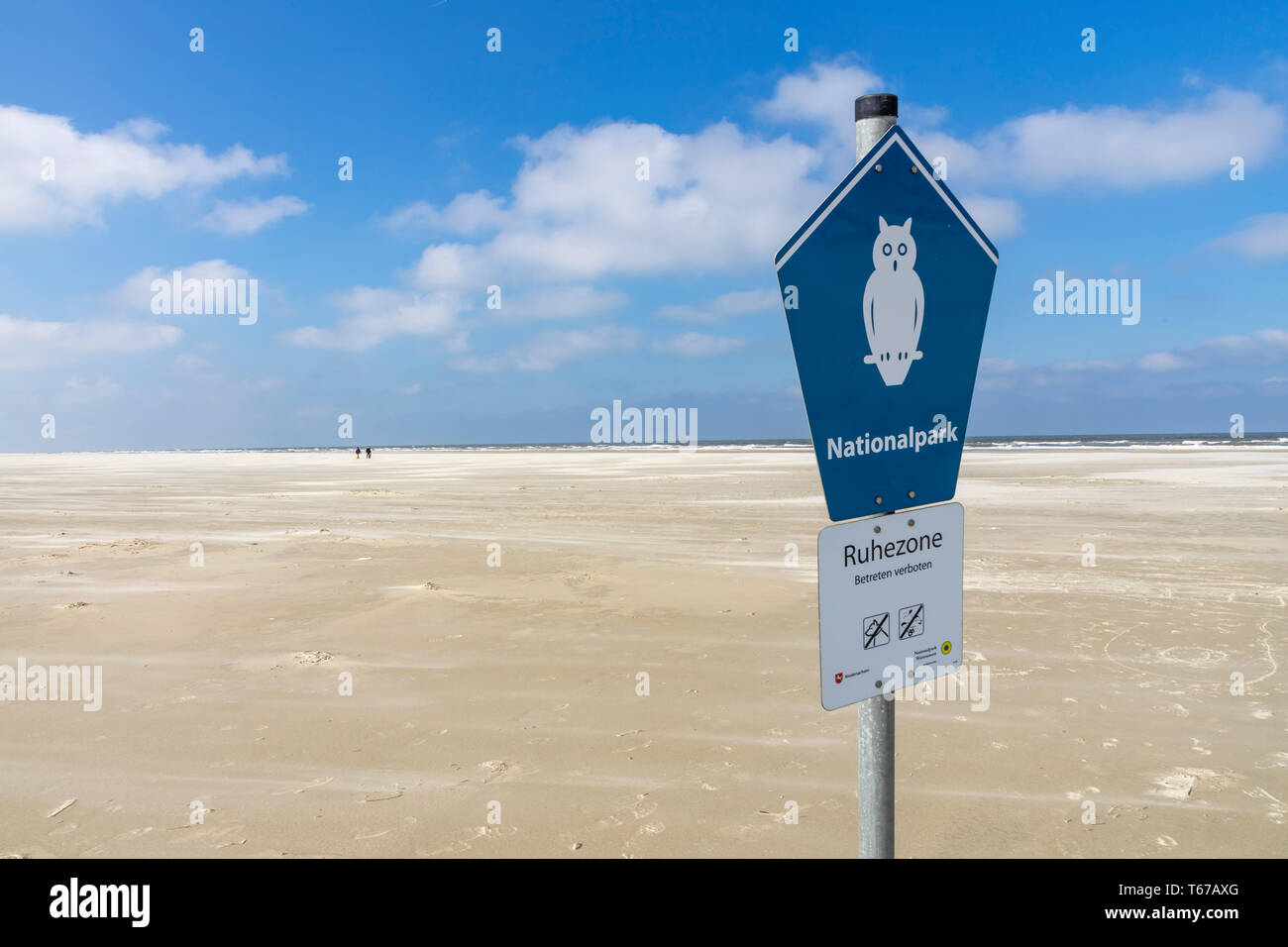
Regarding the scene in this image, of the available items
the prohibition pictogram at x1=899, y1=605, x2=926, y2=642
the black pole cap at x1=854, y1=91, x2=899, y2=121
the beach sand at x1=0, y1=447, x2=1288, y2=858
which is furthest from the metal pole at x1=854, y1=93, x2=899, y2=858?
the beach sand at x1=0, y1=447, x2=1288, y2=858

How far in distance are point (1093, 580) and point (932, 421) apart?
10107mm

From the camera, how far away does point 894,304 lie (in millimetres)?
1860

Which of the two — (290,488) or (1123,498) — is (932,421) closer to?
(1123,498)

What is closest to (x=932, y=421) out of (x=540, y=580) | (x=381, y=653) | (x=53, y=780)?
(x=53, y=780)

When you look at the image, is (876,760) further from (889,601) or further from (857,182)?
(857,182)

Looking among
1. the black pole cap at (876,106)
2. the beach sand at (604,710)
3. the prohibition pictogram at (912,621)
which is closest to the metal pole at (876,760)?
the black pole cap at (876,106)

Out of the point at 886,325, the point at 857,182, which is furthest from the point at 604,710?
the point at 857,182

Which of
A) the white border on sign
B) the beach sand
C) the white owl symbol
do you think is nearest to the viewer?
the white border on sign

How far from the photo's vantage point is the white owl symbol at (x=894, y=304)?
183 centimetres

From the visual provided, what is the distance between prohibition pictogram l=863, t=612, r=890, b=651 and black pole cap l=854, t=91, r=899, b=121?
1.29m

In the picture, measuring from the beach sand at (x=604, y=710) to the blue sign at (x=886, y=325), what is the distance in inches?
111

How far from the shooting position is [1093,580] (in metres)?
10.2

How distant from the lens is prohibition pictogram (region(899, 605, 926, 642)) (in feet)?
6.24

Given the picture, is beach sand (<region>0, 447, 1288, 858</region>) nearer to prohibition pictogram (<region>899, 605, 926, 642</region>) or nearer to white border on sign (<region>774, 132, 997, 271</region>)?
prohibition pictogram (<region>899, 605, 926, 642</region>)
